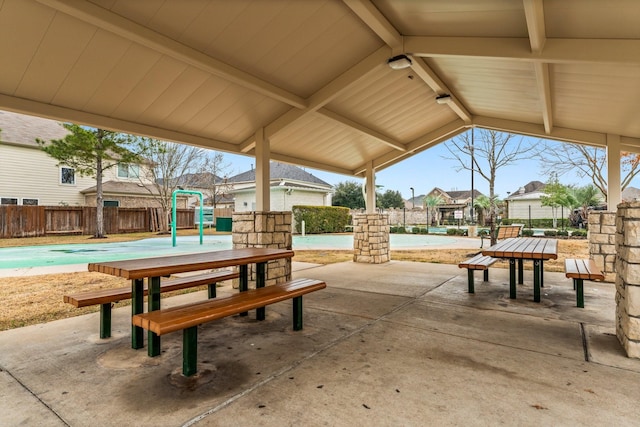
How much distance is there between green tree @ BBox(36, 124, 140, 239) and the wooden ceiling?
12.6 m

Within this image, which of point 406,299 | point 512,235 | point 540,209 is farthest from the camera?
point 540,209

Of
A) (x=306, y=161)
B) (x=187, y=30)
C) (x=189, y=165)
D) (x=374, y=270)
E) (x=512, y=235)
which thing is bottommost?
(x=374, y=270)

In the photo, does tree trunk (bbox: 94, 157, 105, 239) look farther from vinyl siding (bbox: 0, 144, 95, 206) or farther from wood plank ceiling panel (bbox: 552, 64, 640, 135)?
wood plank ceiling panel (bbox: 552, 64, 640, 135)

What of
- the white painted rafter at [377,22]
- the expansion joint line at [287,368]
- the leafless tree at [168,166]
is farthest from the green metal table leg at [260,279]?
the leafless tree at [168,166]

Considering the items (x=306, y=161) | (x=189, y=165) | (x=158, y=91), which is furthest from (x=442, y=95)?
(x=189, y=165)

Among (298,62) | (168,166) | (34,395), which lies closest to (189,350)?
(34,395)

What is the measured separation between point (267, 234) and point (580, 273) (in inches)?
160

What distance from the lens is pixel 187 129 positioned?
4914mm

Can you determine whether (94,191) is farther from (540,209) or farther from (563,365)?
(540,209)

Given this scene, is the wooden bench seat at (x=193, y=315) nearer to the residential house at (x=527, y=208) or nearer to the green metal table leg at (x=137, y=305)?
the green metal table leg at (x=137, y=305)

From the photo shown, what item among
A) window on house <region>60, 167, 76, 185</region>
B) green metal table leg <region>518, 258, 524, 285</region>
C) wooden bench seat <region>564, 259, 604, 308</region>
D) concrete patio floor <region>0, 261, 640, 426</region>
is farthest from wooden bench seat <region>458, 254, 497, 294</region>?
window on house <region>60, 167, 76, 185</region>

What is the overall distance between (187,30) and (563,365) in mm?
4284

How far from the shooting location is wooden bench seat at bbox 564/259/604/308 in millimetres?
3781

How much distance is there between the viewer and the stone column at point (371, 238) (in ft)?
27.1
